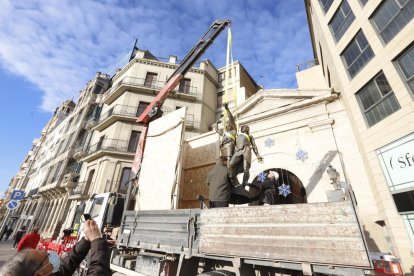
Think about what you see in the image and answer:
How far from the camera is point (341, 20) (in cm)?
1091

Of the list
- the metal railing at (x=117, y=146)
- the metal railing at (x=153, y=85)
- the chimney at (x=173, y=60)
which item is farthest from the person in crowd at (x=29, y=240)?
the chimney at (x=173, y=60)

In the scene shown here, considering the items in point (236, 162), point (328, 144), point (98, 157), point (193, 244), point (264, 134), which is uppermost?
point (98, 157)

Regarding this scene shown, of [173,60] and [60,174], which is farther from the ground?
[173,60]

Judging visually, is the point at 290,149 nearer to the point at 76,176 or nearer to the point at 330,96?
the point at 330,96

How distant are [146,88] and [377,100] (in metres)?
20.7

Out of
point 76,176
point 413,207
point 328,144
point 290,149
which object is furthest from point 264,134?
point 76,176

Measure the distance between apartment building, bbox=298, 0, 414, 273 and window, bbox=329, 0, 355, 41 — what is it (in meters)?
0.05

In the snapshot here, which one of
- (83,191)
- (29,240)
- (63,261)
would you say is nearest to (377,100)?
(63,261)

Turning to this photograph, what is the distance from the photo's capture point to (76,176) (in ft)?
82.5

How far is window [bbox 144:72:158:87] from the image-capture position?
24.8 metres

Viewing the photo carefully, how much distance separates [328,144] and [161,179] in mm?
6218

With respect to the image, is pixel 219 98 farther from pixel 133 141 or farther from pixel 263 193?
pixel 263 193

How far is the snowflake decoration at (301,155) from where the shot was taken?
827cm

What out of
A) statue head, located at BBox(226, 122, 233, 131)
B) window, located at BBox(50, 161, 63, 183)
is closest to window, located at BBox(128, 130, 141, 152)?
window, located at BBox(50, 161, 63, 183)
